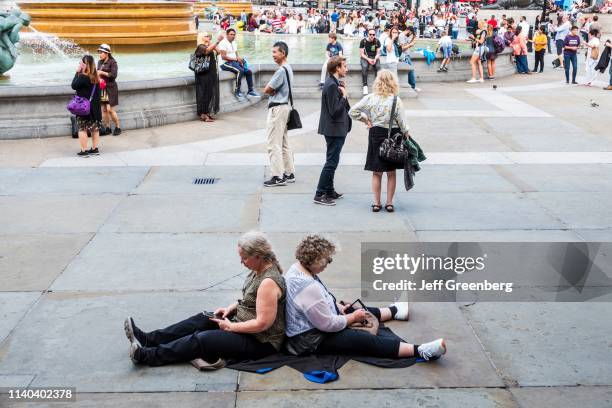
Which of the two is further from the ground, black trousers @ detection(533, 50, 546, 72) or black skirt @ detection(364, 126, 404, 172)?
black skirt @ detection(364, 126, 404, 172)

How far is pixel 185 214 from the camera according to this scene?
8.74 meters

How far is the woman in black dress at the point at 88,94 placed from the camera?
11000 millimetres

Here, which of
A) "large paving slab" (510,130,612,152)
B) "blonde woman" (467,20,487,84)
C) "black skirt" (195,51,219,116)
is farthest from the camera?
"blonde woman" (467,20,487,84)

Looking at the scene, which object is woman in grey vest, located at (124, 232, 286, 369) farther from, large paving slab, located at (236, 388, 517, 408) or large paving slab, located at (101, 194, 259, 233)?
large paving slab, located at (101, 194, 259, 233)

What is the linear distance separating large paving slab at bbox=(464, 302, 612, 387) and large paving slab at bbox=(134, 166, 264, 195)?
4.49 meters

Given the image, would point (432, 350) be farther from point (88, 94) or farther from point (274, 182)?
point (88, 94)

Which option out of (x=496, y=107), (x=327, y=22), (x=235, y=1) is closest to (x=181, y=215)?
(x=496, y=107)

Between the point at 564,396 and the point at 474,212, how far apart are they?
13.6 ft

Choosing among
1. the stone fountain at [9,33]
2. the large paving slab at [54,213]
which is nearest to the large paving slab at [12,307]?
the large paving slab at [54,213]

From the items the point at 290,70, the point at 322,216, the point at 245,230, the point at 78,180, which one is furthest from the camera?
the point at 78,180

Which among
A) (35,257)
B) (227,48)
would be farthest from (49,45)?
(35,257)

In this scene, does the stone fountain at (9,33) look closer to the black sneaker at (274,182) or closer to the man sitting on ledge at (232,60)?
the man sitting on ledge at (232,60)

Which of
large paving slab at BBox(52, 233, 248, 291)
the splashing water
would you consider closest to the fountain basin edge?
large paving slab at BBox(52, 233, 248, 291)

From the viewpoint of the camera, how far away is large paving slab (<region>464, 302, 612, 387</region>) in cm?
507
